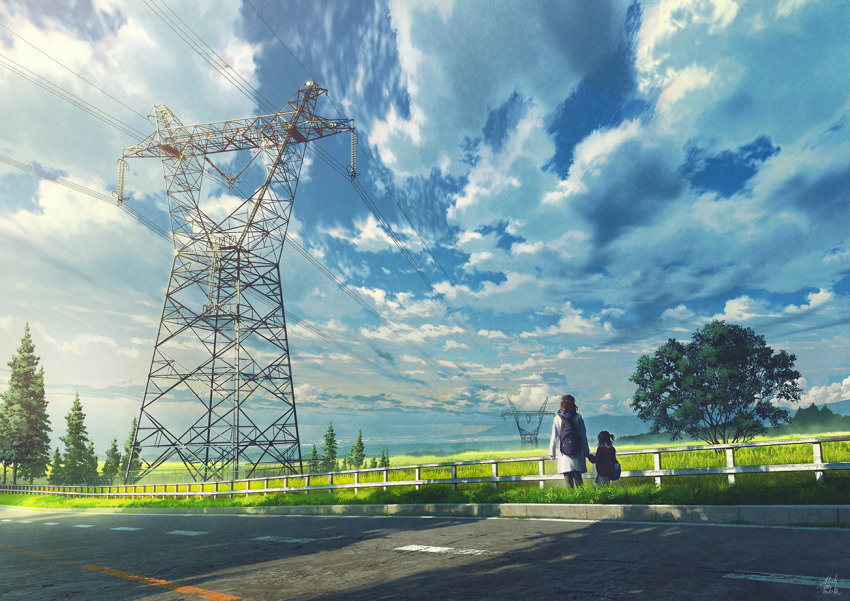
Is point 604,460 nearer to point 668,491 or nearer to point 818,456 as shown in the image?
point 668,491

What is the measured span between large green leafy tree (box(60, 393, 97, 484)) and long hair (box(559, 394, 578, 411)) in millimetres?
82983

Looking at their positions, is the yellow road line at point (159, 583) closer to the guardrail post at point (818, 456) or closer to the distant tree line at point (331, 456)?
the guardrail post at point (818, 456)

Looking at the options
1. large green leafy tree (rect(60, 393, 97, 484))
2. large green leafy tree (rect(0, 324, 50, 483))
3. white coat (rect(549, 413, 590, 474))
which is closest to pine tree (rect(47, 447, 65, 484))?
large green leafy tree (rect(60, 393, 97, 484))

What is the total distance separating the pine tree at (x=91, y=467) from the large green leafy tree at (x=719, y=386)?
70138 millimetres

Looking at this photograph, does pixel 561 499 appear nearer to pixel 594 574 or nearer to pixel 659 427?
pixel 594 574

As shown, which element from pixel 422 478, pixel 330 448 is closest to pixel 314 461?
pixel 330 448

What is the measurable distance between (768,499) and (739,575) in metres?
5.46

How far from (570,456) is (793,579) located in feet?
23.3

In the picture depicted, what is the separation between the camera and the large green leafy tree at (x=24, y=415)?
60.9m

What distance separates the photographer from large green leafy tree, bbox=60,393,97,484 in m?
77.7

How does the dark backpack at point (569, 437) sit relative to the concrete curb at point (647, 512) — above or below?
above

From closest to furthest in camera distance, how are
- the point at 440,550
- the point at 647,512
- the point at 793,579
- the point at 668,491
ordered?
the point at 793,579 < the point at 440,550 < the point at 647,512 < the point at 668,491

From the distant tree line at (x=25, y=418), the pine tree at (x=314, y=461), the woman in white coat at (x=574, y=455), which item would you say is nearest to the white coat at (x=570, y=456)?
the woman in white coat at (x=574, y=455)

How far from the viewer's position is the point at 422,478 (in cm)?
1983
